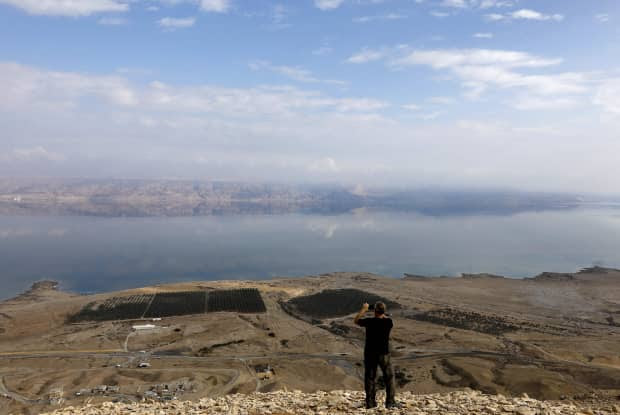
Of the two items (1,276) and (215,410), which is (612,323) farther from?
(1,276)

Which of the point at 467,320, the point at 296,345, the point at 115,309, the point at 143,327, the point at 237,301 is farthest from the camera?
the point at 237,301

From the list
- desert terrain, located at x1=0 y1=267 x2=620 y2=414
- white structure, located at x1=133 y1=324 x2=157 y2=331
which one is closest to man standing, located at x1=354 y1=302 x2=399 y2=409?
desert terrain, located at x1=0 y1=267 x2=620 y2=414

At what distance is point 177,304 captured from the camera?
44.7 metres

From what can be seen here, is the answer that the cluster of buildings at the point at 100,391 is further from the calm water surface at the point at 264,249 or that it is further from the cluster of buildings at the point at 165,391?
the calm water surface at the point at 264,249

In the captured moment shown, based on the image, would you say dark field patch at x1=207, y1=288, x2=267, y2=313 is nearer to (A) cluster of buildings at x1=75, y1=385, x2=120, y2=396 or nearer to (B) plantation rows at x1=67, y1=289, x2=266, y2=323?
(B) plantation rows at x1=67, y1=289, x2=266, y2=323

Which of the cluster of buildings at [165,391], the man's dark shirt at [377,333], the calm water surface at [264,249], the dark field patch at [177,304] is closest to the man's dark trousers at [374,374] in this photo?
the man's dark shirt at [377,333]

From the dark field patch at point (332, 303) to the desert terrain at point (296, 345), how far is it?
24 cm

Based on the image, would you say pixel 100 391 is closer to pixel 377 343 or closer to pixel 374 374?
pixel 374 374

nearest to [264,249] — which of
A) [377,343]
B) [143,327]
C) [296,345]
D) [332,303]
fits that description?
[332,303]

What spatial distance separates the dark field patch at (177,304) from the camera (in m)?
41.5

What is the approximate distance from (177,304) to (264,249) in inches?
2166

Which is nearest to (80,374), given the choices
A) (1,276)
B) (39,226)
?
(1,276)

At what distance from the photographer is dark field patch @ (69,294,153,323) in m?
39.8

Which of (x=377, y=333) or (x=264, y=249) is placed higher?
(x=377, y=333)
